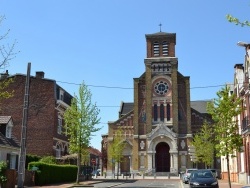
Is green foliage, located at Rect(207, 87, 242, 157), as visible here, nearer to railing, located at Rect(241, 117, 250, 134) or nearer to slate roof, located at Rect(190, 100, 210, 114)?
railing, located at Rect(241, 117, 250, 134)

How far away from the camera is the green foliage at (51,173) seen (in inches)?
1277


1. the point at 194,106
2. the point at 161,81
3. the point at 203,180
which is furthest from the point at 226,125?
the point at 194,106

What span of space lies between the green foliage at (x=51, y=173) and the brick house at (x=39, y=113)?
649 cm

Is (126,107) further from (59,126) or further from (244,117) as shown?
(244,117)

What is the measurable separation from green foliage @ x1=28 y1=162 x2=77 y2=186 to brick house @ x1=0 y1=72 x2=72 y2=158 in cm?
649

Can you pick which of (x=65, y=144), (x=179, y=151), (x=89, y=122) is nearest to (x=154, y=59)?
(x=179, y=151)

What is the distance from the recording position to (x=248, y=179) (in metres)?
34.4

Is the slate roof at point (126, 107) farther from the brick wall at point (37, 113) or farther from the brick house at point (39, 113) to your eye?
the brick wall at point (37, 113)

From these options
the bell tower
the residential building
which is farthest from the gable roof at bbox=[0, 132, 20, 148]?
the bell tower

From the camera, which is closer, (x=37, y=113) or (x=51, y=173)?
(x=51, y=173)

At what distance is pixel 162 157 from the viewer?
67.1 m

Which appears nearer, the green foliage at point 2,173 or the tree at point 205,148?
the green foliage at point 2,173

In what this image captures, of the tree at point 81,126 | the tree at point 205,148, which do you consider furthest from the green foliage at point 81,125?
the tree at point 205,148

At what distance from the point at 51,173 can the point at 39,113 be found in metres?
14.6
